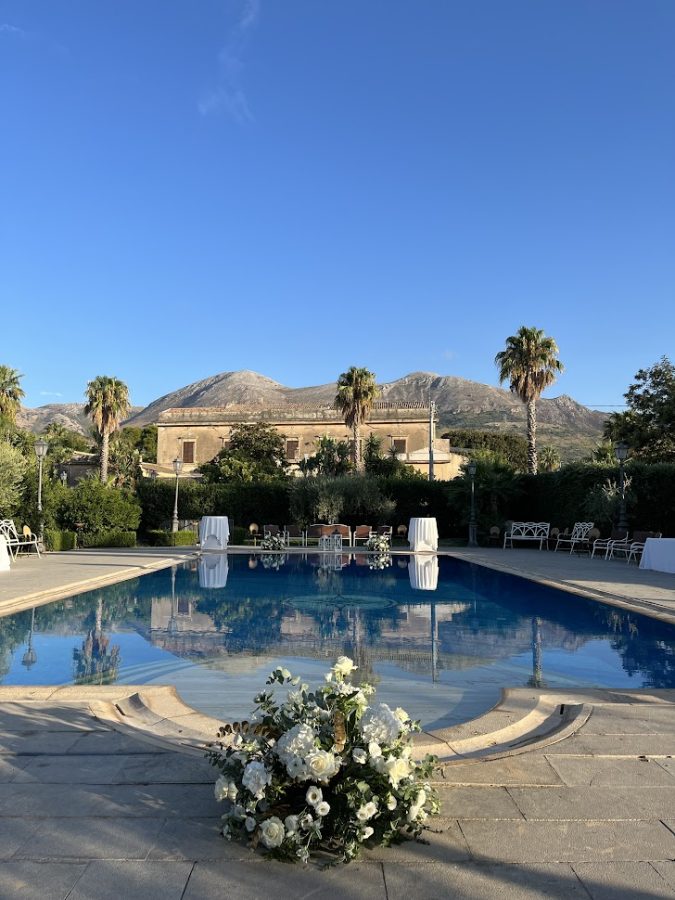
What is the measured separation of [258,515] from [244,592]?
51.1 feet

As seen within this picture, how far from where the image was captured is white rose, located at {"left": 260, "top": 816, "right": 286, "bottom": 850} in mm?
2168

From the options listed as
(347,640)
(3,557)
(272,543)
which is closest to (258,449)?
(272,543)

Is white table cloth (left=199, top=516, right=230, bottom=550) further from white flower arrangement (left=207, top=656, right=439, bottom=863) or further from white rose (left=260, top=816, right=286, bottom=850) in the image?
white rose (left=260, top=816, right=286, bottom=850)

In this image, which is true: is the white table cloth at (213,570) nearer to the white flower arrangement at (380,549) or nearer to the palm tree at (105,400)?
the white flower arrangement at (380,549)

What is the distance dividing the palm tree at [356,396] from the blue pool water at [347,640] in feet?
64.9

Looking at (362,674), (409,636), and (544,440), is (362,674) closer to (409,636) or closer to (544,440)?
(409,636)

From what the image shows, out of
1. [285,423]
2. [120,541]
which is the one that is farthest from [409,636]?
[285,423]

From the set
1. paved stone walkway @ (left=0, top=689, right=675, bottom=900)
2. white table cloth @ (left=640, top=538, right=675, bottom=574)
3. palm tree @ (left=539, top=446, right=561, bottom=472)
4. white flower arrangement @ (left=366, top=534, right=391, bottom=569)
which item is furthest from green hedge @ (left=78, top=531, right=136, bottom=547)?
palm tree @ (left=539, top=446, right=561, bottom=472)

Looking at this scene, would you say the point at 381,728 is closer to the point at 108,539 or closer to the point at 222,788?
the point at 222,788

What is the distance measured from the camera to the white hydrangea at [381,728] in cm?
237

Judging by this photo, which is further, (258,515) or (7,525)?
(258,515)

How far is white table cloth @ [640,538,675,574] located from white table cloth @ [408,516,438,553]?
6096 mm

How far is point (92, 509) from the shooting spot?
→ 20.0 metres

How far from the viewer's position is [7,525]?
15.1 meters
